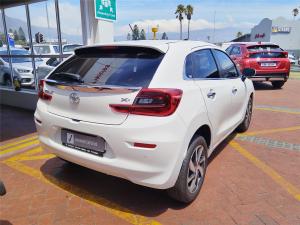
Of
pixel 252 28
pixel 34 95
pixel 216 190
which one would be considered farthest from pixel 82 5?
pixel 252 28

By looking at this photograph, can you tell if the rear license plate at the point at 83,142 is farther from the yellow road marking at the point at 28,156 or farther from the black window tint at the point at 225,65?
the black window tint at the point at 225,65

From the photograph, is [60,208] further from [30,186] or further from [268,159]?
[268,159]

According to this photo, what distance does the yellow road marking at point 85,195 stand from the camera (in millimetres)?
2896

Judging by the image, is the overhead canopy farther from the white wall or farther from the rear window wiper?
the rear window wiper

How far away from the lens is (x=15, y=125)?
6.41 m

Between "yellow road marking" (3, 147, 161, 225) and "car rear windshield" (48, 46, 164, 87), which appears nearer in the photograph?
"car rear windshield" (48, 46, 164, 87)

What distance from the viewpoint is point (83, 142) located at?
2865 mm

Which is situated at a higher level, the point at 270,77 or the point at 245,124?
the point at 270,77

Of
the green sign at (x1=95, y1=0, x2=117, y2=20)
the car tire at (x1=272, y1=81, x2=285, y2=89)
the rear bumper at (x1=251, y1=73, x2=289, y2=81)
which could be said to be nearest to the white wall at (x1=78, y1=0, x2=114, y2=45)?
the green sign at (x1=95, y1=0, x2=117, y2=20)

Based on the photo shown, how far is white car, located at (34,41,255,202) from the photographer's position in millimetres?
2555

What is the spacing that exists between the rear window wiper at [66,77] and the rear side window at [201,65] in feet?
3.83

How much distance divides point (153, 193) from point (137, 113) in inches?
49.5

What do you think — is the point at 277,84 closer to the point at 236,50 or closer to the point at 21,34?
the point at 236,50

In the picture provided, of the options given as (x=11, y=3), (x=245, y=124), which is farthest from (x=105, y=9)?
(x=245, y=124)
